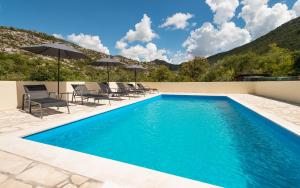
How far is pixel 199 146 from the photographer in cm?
Result: 446

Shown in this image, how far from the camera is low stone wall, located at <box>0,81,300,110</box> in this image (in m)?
7.04

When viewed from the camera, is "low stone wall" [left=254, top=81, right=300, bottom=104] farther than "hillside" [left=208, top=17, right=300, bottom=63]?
No

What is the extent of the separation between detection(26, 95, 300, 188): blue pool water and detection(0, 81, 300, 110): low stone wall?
325 cm

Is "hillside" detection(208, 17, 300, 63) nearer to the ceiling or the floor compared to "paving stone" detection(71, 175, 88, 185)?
nearer to the ceiling

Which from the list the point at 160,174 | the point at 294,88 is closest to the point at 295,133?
the point at 160,174

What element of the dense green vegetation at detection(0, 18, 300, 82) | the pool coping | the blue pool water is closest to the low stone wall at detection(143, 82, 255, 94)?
the dense green vegetation at detection(0, 18, 300, 82)

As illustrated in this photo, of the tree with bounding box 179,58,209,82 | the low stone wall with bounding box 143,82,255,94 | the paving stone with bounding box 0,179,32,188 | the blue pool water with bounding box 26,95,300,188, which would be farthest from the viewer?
the tree with bounding box 179,58,209,82

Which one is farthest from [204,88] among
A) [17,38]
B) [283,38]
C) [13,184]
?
[17,38]

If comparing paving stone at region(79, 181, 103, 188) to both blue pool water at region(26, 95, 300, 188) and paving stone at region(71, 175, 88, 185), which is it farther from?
blue pool water at region(26, 95, 300, 188)

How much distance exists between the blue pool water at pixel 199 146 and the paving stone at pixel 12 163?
1260mm

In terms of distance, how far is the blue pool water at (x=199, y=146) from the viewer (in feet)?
10.5

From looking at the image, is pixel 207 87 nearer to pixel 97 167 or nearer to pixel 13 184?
pixel 97 167

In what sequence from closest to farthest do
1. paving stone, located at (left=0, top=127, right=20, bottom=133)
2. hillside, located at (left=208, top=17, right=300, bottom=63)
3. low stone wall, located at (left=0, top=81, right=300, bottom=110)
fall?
paving stone, located at (left=0, top=127, right=20, bottom=133), low stone wall, located at (left=0, top=81, right=300, bottom=110), hillside, located at (left=208, top=17, right=300, bottom=63)

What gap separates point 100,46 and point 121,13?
110 ft
